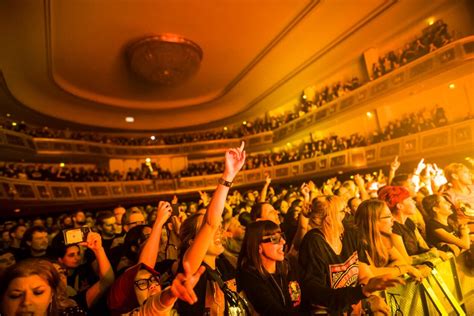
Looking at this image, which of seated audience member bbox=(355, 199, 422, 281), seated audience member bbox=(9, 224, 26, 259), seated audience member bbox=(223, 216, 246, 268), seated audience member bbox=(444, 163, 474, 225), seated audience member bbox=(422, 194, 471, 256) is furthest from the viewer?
seated audience member bbox=(9, 224, 26, 259)

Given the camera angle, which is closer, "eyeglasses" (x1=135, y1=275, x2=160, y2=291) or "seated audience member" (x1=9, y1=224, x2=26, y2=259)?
"eyeglasses" (x1=135, y1=275, x2=160, y2=291)

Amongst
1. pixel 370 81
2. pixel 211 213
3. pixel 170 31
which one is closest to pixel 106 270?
pixel 211 213

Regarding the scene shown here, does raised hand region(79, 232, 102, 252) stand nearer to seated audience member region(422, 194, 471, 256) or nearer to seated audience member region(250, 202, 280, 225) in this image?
seated audience member region(250, 202, 280, 225)

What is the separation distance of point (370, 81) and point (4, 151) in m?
12.9

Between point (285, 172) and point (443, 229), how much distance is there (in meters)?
5.34

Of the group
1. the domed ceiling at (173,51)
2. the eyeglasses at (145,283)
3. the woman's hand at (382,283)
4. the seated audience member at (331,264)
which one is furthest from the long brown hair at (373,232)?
the domed ceiling at (173,51)

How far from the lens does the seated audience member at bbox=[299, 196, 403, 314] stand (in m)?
2.81

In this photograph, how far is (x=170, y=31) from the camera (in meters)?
10.2

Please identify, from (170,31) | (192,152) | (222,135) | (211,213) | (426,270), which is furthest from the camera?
(222,135)

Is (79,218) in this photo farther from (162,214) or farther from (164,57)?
(164,57)

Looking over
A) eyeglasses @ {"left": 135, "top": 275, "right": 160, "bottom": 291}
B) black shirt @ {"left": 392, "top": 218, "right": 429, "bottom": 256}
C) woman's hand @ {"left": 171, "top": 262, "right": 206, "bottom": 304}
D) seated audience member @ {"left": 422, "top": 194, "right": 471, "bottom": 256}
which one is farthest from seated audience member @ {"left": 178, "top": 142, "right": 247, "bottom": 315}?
seated audience member @ {"left": 422, "top": 194, "right": 471, "bottom": 256}

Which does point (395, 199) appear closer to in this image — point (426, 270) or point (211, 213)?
point (426, 270)

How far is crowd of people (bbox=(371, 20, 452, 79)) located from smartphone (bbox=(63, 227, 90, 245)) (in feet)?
30.6

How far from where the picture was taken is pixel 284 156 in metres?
10.3
